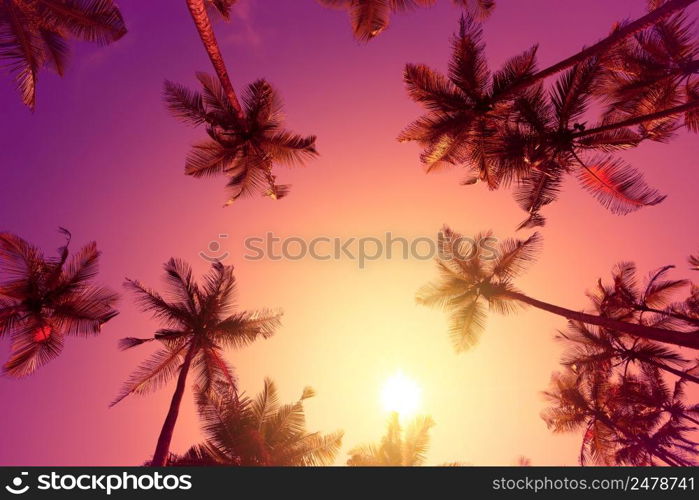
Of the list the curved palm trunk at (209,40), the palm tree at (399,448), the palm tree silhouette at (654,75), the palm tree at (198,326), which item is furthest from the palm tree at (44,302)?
the palm tree silhouette at (654,75)

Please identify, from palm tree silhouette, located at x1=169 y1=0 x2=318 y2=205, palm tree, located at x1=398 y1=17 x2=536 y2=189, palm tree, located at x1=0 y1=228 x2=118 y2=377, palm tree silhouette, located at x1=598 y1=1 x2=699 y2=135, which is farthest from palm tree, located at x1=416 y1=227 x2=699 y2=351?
palm tree, located at x1=0 y1=228 x2=118 y2=377

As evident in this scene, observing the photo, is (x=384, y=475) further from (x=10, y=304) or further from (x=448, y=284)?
(x=10, y=304)

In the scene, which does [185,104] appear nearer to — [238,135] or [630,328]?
[238,135]

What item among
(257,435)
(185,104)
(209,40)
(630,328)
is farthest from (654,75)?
(257,435)

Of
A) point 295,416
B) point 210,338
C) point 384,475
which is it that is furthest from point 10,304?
point 384,475

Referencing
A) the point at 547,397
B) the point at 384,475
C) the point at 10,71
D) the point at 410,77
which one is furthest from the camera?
the point at 547,397

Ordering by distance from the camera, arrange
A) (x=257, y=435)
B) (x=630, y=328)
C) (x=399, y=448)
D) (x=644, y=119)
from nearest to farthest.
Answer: (x=630, y=328), (x=644, y=119), (x=257, y=435), (x=399, y=448)

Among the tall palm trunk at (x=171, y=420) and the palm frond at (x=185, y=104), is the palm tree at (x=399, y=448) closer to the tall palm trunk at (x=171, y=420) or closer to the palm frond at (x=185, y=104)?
the tall palm trunk at (x=171, y=420)
